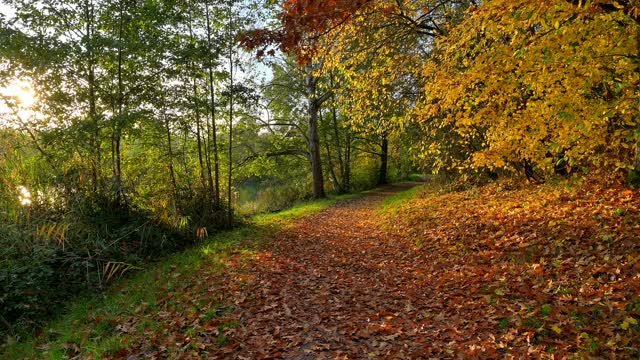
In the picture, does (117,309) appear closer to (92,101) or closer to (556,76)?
(92,101)

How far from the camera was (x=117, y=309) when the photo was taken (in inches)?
238

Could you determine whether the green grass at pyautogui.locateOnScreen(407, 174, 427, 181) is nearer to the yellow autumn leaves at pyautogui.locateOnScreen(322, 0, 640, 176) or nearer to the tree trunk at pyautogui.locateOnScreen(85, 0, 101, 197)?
the yellow autumn leaves at pyautogui.locateOnScreen(322, 0, 640, 176)

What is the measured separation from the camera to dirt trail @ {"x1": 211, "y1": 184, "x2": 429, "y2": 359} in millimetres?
4336

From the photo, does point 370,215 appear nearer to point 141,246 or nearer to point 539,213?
point 539,213

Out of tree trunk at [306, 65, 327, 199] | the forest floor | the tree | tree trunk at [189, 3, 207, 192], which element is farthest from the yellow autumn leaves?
tree trunk at [306, 65, 327, 199]

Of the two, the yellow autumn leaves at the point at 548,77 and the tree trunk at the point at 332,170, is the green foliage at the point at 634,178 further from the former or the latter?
the tree trunk at the point at 332,170

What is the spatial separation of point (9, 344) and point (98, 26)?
724 centimetres

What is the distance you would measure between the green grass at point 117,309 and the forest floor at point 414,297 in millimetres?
32

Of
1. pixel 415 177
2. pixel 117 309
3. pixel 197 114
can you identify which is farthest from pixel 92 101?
pixel 415 177

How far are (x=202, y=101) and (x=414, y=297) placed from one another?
8055 millimetres

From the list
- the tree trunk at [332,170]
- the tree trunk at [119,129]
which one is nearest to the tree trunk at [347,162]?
the tree trunk at [332,170]

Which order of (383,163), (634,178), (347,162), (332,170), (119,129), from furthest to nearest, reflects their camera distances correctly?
(383,163) → (347,162) → (332,170) → (119,129) → (634,178)

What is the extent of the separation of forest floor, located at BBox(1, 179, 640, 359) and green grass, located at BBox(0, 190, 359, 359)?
32mm

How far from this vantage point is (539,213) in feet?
25.3
